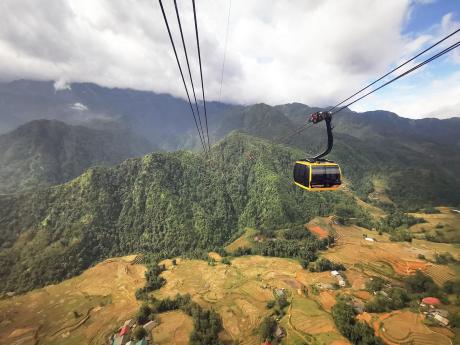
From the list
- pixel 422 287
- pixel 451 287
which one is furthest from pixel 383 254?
pixel 451 287

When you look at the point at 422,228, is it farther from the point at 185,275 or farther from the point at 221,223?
the point at 185,275

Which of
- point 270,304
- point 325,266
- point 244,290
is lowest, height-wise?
point 244,290

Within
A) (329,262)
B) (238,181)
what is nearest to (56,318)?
(329,262)

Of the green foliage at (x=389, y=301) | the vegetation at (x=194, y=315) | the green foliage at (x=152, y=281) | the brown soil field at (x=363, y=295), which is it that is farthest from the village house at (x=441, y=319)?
the green foliage at (x=152, y=281)

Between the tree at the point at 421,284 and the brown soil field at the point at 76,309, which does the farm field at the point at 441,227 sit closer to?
the tree at the point at 421,284

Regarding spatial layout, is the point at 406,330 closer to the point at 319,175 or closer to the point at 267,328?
the point at 267,328

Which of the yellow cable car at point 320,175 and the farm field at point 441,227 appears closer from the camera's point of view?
the yellow cable car at point 320,175
